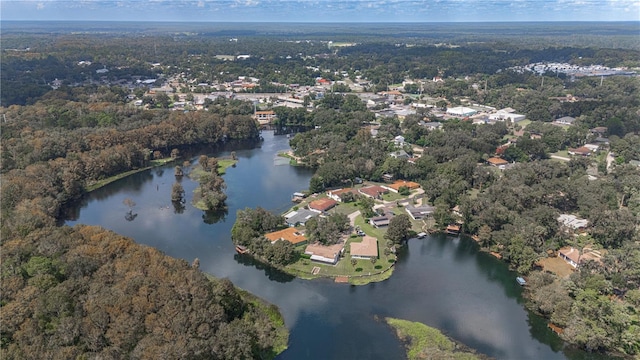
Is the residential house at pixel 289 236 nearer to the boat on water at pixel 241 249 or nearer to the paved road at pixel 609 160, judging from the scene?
the boat on water at pixel 241 249

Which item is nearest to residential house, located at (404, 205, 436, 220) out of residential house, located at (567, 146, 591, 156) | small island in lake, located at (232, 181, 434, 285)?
small island in lake, located at (232, 181, 434, 285)

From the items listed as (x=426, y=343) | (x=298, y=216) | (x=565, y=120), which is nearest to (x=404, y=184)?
(x=298, y=216)

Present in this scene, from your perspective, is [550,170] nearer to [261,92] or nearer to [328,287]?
[328,287]

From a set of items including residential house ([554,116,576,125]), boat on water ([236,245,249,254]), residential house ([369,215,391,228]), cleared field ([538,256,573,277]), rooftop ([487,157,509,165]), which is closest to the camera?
cleared field ([538,256,573,277])

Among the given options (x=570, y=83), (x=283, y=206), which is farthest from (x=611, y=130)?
(x=283, y=206)

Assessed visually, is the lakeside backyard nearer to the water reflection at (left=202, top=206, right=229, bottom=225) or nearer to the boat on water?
the boat on water

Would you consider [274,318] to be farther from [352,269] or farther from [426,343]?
[426,343]
